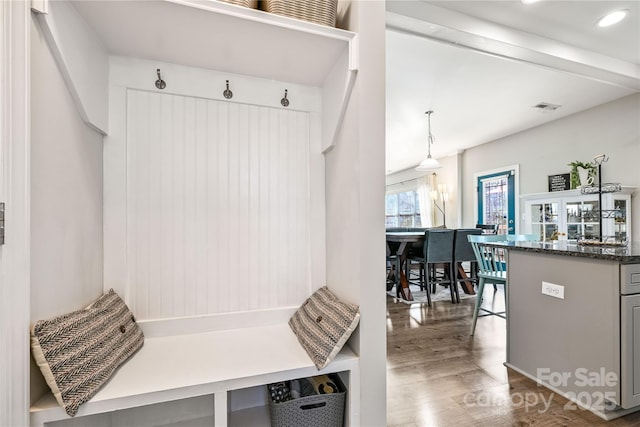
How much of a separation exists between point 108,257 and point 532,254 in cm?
236

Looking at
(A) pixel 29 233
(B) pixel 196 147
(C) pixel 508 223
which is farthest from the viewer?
(C) pixel 508 223

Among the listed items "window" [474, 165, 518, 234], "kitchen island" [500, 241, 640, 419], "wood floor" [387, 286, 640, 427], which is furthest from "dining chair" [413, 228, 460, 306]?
"window" [474, 165, 518, 234]

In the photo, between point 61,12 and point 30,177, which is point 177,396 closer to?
point 30,177

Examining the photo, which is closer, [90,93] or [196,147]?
[90,93]

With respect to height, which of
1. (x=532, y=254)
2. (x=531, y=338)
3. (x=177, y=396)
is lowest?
(x=531, y=338)

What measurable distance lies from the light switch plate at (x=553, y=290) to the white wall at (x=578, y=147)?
2.86 metres

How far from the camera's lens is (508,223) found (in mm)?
5340

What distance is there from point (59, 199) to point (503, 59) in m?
3.37

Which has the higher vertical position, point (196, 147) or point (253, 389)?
point (196, 147)

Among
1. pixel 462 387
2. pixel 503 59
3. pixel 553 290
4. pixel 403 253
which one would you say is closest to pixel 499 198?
pixel 403 253

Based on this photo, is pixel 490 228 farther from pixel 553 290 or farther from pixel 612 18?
pixel 553 290

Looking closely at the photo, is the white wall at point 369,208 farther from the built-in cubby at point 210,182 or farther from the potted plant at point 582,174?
the potted plant at point 582,174

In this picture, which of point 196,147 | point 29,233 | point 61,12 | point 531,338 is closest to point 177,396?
point 29,233

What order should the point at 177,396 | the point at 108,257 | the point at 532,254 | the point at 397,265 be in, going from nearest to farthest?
the point at 177,396, the point at 108,257, the point at 532,254, the point at 397,265
